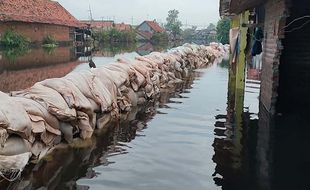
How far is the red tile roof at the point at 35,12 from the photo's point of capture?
29.5 meters

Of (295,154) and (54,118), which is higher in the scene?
(54,118)

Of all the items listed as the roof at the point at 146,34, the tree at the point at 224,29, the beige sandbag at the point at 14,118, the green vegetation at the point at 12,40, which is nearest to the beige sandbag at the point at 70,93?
the beige sandbag at the point at 14,118

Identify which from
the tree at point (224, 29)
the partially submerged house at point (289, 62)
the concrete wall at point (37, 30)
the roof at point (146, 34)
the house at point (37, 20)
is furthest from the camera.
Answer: the roof at point (146, 34)

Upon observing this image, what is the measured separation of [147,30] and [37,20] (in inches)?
1363

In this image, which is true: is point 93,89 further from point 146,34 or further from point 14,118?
point 146,34

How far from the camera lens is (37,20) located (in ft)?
105

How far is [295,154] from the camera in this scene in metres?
5.09

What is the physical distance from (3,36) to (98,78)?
24364 millimetres

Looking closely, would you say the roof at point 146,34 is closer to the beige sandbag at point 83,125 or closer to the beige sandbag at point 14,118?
the beige sandbag at point 83,125

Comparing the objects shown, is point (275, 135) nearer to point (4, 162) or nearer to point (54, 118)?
point (54, 118)

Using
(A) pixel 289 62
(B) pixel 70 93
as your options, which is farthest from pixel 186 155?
(A) pixel 289 62

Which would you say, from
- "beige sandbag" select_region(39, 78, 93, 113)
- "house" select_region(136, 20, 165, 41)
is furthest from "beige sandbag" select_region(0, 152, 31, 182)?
"house" select_region(136, 20, 165, 41)

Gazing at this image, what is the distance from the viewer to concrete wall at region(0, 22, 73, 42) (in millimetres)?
29638

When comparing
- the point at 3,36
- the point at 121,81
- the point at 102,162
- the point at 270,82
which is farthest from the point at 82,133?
the point at 3,36
